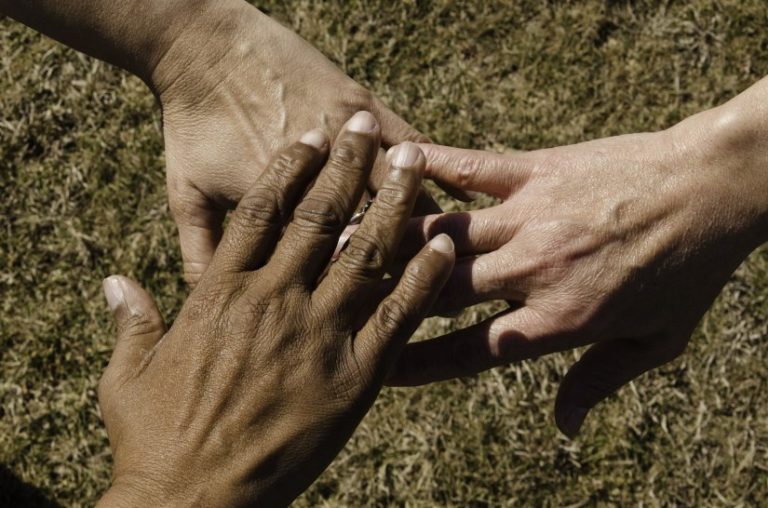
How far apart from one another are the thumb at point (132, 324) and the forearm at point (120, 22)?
835mm

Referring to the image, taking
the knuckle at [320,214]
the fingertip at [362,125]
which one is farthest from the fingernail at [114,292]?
the fingertip at [362,125]

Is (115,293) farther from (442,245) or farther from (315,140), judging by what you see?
(442,245)

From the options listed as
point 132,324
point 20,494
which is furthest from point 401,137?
point 20,494

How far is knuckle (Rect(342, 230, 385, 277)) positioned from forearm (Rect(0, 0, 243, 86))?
3.49ft

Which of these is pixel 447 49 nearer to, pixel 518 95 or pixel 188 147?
pixel 518 95

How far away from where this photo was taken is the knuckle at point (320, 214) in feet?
7.34

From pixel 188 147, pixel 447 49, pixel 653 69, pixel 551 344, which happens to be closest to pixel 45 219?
pixel 188 147

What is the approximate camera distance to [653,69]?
4637mm

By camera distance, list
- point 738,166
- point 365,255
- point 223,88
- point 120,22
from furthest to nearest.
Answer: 1. point 223,88
2. point 120,22
3. point 738,166
4. point 365,255

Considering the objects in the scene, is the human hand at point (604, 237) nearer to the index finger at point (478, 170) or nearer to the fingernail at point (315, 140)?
the index finger at point (478, 170)

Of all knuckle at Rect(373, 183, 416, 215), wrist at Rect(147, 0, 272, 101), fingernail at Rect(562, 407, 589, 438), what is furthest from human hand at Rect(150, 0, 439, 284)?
fingernail at Rect(562, 407, 589, 438)

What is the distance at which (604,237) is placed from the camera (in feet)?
8.23

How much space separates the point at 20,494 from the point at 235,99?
2784 mm

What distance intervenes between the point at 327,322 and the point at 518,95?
2.86 meters
